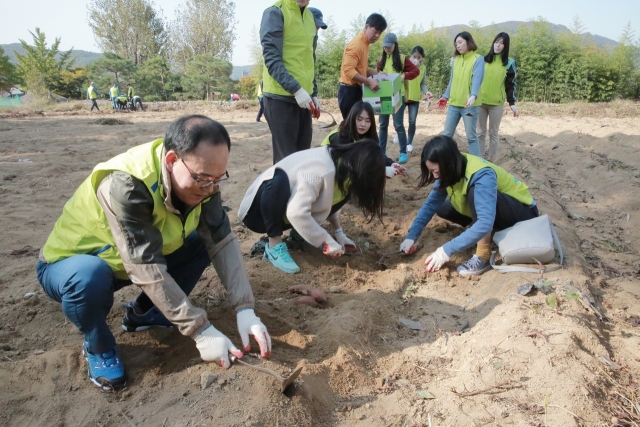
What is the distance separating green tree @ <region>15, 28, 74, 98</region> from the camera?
2647 cm

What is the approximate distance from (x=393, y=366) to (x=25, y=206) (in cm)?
393

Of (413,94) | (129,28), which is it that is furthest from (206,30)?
(413,94)

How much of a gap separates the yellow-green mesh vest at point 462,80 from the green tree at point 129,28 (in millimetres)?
37413

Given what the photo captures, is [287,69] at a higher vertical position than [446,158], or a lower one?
higher

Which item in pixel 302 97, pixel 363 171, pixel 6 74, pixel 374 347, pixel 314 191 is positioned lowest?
pixel 374 347

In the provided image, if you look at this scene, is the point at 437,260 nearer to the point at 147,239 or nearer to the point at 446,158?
the point at 446,158

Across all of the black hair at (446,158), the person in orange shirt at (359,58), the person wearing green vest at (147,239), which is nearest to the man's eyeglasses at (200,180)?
the person wearing green vest at (147,239)

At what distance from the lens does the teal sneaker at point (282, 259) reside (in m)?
3.20

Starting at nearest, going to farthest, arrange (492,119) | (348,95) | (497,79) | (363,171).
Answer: (363,171) < (348,95) < (497,79) < (492,119)

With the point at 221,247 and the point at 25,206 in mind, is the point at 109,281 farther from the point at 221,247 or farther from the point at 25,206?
the point at 25,206

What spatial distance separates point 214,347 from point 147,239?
495mm

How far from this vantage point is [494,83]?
579 centimetres

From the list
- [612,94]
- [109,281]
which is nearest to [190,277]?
[109,281]

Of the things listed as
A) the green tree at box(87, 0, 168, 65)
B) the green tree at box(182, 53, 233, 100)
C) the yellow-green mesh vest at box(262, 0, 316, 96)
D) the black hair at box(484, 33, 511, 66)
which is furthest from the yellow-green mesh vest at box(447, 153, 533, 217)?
the green tree at box(87, 0, 168, 65)
